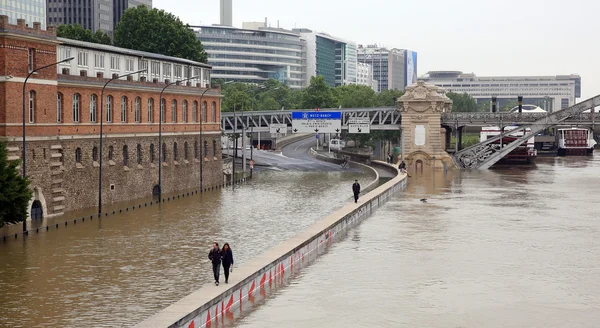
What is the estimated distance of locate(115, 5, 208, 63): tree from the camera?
4584 inches

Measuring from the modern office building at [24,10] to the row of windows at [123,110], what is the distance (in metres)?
63.6

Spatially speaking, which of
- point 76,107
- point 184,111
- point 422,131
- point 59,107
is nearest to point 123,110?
point 76,107

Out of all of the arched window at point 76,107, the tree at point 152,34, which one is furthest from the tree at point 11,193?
the tree at point 152,34

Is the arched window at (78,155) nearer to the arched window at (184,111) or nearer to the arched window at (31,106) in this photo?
the arched window at (31,106)

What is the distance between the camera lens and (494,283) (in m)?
36.1

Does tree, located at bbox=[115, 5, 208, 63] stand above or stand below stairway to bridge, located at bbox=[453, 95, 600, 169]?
above

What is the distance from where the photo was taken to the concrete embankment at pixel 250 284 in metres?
27.7

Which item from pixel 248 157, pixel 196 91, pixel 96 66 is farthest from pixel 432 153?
pixel 96 66

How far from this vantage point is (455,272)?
3866cm

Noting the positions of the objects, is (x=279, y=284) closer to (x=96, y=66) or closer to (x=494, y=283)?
(x=494, y=283)

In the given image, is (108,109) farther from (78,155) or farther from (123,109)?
(78,155)

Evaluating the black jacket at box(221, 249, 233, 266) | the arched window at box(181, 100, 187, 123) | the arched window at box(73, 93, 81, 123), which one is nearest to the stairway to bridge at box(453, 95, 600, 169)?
the arched window at box(181, 100, 187, 123)

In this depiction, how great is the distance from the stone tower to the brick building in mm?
29199

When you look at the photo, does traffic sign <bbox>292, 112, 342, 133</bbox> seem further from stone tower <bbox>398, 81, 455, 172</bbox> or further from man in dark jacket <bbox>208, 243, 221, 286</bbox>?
man in dark jacket <bbox>208, 243, 221, 286</bbox>
